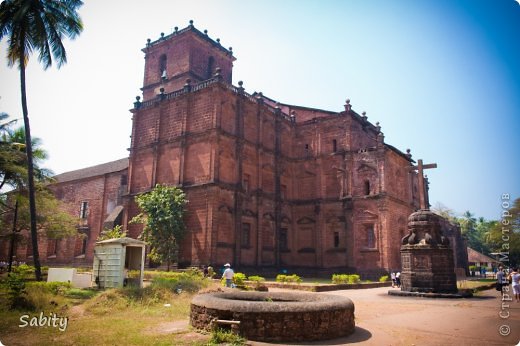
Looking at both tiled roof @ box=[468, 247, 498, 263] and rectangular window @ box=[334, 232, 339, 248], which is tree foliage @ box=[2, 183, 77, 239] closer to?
rectangular window @ box=[334, 232, 339, 248]

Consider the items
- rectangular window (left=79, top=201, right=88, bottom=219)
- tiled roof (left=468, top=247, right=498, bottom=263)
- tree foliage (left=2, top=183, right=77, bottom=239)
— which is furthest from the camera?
tiled roof (left=468, top=247, right=498, bottom=263)

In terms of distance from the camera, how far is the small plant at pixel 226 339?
6954mm

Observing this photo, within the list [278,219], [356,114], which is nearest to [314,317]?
[278,219]

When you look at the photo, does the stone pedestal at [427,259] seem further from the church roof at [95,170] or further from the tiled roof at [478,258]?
the tiled roof at [478,258]

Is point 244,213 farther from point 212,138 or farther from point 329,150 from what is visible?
point 329,150

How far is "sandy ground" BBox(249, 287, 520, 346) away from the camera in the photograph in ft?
25.4

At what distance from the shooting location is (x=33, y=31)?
18.5 meters

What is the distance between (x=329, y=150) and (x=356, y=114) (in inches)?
174

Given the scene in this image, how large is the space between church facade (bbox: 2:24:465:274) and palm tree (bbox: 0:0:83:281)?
1077 centimetres

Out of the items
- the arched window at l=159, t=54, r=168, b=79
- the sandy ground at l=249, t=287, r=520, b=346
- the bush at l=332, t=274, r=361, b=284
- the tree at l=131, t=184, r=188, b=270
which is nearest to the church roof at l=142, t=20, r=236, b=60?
the arched window at l=159, t=54, r=168, b=79

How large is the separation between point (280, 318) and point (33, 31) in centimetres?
1892

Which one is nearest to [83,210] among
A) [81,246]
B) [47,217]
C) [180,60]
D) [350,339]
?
[81,246]

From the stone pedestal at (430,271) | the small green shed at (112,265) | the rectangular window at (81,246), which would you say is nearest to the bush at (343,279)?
the stone pedestal at (430,271)

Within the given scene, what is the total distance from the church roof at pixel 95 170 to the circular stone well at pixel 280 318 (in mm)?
32112
